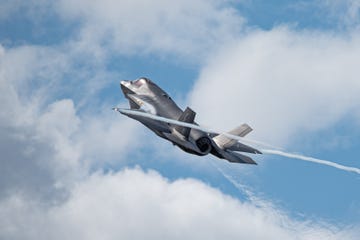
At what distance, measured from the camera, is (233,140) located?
58.0 m

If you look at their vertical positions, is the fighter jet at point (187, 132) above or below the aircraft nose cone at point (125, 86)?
below

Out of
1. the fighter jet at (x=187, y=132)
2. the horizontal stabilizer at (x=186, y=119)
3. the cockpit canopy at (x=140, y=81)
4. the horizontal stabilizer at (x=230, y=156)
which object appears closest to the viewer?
the horizontal stabilizer at (x=186, y=119)

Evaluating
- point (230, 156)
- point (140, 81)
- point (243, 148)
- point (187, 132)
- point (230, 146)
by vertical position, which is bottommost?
point (187, 132)

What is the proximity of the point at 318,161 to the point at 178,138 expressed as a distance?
1431cm

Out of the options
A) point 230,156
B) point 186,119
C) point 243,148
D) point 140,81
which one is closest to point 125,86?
point 140,81

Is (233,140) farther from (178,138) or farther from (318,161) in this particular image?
(318,161)

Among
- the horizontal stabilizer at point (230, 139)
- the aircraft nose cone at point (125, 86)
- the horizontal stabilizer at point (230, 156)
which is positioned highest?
the aircraft nose cone at point (125, 86)

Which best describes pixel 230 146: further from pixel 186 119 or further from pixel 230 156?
pixel 186 119

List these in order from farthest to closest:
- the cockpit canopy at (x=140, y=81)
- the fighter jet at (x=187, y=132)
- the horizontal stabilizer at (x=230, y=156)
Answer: the cockpit canopy at (x=140, y=81) → the horizontal stabilizer at (x=230, y=156) → the fighter jet at (x=187, y=132)

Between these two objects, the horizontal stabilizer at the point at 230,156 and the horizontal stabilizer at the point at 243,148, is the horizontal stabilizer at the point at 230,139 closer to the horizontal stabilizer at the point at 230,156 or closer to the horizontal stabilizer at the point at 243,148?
the horizontal stabilizer at the point at 230,156

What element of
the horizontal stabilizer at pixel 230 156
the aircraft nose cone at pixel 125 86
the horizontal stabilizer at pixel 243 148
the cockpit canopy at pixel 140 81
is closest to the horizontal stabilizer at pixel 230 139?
the horizontal stabilizer at pixel 230 156

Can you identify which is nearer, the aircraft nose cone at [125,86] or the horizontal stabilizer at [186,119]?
the horizontal stabilizer at [186,119]

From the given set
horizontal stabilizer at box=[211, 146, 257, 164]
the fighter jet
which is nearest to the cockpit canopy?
the fighter jet

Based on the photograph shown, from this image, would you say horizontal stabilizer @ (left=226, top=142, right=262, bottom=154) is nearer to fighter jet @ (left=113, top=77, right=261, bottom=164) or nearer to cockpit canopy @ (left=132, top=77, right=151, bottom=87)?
fighter jet @ (left=113, top=77, right=261, bottom=164)
